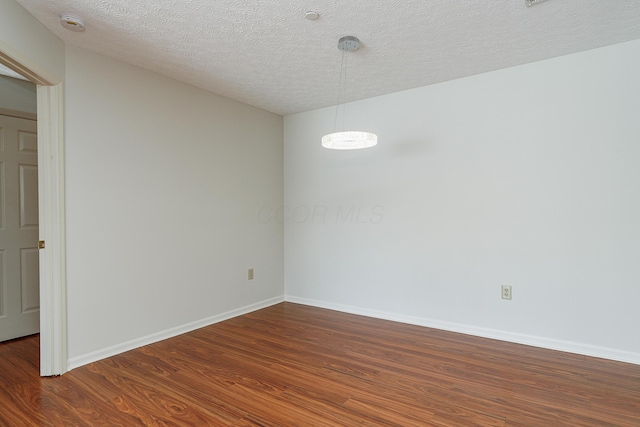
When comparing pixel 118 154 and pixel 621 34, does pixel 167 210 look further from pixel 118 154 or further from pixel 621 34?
pixel 621 34

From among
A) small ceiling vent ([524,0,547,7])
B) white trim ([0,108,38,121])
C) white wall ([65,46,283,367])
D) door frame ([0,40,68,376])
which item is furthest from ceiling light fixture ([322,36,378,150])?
white trim ([0,108,38,121])

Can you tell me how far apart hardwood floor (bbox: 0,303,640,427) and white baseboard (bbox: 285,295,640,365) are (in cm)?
8

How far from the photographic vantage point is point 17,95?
3.33 metres

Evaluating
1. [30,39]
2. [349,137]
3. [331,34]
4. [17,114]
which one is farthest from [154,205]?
[331,34]

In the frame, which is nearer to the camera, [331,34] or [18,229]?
[331,34]

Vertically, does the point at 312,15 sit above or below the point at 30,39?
above

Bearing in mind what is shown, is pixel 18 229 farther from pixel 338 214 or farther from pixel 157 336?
pixel 338 214

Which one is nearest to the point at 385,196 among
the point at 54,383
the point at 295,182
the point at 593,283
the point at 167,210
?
the point at 295,182

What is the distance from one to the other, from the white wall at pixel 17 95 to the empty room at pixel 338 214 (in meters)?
0.01

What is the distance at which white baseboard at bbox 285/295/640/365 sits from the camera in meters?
2.75

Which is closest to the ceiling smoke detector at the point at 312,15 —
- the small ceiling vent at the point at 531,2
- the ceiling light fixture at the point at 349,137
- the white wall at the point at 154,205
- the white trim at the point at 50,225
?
the ceiling light fixture at the point at 349,137

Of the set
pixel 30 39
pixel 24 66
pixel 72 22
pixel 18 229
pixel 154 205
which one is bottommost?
pixel 18 229

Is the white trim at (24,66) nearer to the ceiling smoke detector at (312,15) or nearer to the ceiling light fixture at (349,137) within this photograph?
the ceiling smoke detector at (312,15)

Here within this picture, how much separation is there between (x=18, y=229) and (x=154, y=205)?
1343mm
